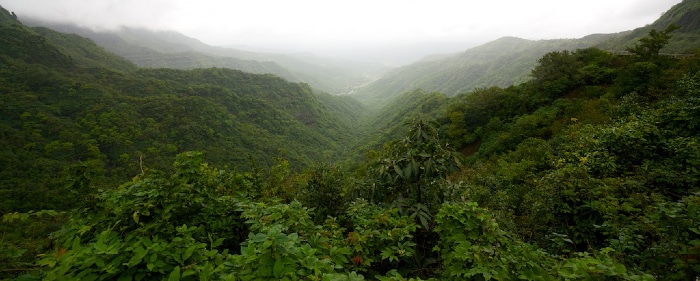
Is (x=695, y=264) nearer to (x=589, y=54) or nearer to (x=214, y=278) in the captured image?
(x=214, y=278)

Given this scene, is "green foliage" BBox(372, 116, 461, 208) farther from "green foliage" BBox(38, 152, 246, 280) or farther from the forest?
"green foliage" BBox(38, 152, 246, 280)

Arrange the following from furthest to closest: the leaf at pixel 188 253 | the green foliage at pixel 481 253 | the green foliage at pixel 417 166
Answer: the green foliage at pixel 417 166 → the green foliage at pixel 481 253 → the leaf at pixel 188 253

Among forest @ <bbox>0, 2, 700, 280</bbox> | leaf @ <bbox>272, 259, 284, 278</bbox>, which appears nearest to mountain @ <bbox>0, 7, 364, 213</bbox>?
forest @ <bbox>0, 2, 700, 280</bbox>

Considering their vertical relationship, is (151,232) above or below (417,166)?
below

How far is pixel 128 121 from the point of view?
2685 inches

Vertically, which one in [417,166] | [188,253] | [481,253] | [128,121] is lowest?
A: [128,121]

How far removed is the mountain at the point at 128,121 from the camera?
2004 inches

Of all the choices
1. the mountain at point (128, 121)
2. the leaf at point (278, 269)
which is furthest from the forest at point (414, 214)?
the mountain at point (128, 121)

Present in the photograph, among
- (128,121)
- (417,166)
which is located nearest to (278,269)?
(417,166)

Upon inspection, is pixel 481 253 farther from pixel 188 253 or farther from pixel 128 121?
pixel 128 121

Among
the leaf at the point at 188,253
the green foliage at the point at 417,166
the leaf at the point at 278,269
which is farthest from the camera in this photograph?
A: the green foliage at the point at 417,166

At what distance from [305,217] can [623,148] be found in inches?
341

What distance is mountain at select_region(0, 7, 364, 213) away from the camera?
50.9 meters

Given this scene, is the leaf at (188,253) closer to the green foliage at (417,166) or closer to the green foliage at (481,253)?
the green foliage at (481,253)
